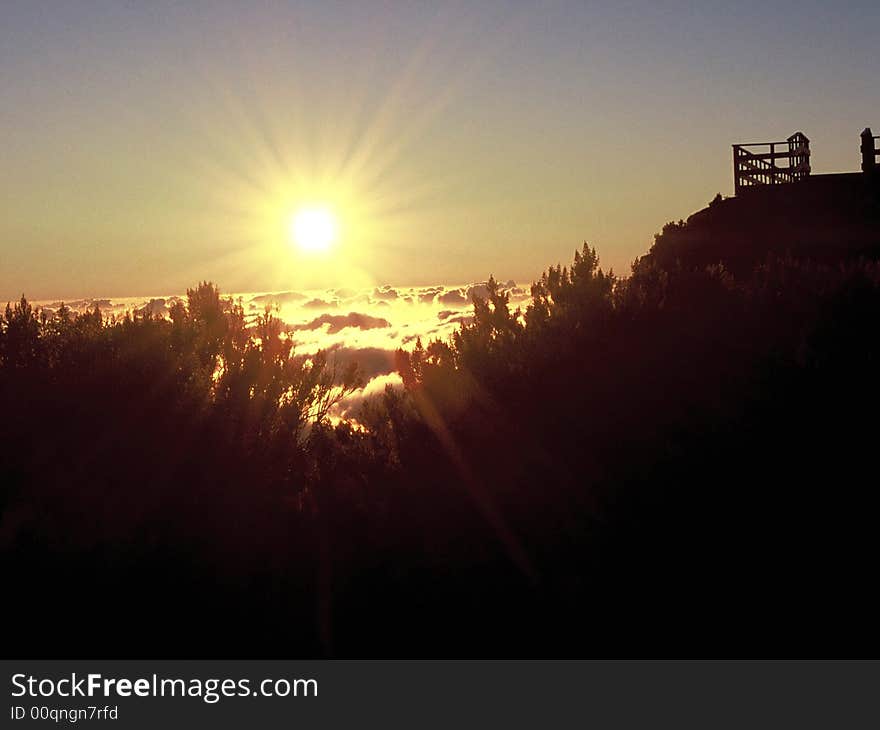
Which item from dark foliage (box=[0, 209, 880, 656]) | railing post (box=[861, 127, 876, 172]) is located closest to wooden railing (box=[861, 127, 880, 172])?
railing post (box=[861, 127, 876, 172])

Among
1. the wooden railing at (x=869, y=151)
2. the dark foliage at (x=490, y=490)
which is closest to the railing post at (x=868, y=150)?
the wooden railing at (x=869, y=151)

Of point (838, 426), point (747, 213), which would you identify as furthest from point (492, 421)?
point (747, 213)

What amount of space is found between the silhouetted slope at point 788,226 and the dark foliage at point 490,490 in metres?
11.8

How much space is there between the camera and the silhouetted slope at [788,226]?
1136 inches

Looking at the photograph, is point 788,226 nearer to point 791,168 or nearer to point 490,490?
point 791,168

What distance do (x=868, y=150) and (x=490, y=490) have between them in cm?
2338

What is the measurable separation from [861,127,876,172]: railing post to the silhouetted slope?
14.9 inches

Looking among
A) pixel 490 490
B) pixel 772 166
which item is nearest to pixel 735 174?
pixel 772 166

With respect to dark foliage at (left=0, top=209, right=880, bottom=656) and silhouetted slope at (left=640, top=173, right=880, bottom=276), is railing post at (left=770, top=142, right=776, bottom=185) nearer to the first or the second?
silhouetted slope at (left=640, top=173, right=880, bottom=276)

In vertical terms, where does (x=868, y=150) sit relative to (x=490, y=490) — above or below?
above

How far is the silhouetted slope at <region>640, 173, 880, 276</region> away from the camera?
2886 centimetres

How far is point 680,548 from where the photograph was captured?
11.5m

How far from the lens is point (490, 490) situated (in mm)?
13461

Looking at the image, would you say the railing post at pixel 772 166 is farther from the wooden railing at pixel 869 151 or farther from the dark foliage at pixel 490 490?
the dark foliage at pixel 490 490
